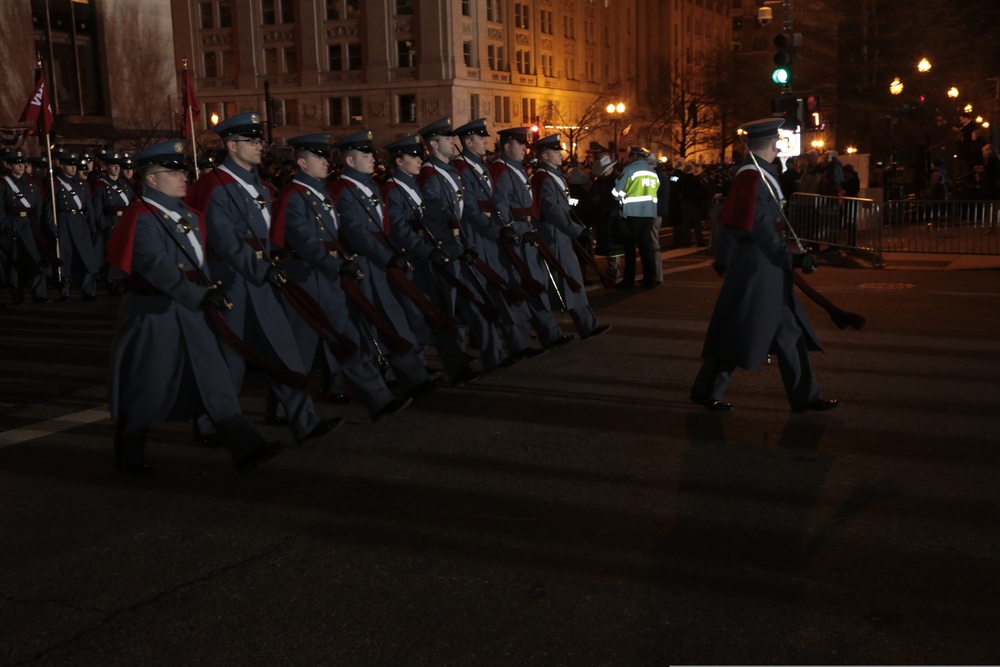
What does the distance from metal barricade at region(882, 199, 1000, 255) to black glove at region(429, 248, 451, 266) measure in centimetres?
1240

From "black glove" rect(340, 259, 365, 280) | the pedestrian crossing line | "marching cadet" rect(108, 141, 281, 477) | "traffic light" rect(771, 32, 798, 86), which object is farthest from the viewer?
"traffic light" rect(771, 32, 798, 86)

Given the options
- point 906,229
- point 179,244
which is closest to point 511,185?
point 179,244

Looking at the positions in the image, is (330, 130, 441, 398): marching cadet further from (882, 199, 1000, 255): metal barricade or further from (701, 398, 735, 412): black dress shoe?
(882, 199, 1000, 255): metal barricade

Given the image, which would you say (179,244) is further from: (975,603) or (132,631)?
(975,603)

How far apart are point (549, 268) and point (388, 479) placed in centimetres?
449

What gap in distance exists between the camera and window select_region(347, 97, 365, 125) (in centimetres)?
8131

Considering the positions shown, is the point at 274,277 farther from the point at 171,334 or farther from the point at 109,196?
the point at 109,196

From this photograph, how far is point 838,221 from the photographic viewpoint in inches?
737

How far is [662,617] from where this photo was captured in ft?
13.9

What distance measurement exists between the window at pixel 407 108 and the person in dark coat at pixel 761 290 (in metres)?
72.7

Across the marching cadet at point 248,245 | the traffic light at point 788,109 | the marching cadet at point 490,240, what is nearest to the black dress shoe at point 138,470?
the marching cadet at point 248,245

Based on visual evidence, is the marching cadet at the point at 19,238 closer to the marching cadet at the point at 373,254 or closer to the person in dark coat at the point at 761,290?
the marching cadet at the point at 373,254

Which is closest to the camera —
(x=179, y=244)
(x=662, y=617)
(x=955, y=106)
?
(x=662, y=617)

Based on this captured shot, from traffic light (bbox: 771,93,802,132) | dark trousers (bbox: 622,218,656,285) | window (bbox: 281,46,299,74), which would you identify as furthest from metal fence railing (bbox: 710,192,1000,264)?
window (bbox: 281,46,299,74)
